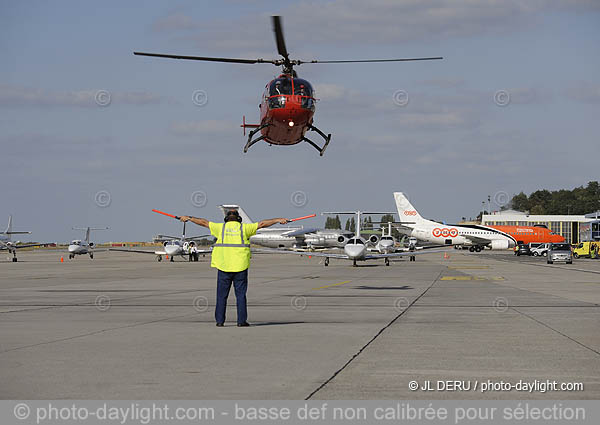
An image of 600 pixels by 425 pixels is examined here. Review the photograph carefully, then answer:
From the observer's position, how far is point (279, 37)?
24.2 metres

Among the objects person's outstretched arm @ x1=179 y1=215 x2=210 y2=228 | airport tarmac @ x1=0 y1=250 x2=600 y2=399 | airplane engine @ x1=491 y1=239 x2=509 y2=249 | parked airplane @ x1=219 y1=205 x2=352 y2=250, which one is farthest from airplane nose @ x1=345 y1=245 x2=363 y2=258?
airplane engine @ x1=491 y1=239 x2=509 y2=249

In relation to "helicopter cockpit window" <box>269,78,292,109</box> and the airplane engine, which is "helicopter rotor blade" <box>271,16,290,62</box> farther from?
the airplane engine

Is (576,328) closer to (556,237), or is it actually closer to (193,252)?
(193,252)

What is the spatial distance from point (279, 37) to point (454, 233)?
104 metres

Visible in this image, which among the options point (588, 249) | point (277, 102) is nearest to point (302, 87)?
point (277, 102)

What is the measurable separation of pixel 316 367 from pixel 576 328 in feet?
23.0

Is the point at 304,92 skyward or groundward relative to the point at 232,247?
skyward

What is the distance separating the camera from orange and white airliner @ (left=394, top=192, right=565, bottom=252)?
124000mm

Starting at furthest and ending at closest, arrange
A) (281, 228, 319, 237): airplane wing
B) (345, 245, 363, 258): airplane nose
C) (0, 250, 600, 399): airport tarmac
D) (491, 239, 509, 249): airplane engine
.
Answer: (281, 228, 319, 237): airplane wing, (491, 239, 509, 249): airplane engine, (345, 245, 363, 258): airplane nose, (0, 250, 600, 399): airport tarmac

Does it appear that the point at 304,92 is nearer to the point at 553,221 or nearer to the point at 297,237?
the point at 297,237

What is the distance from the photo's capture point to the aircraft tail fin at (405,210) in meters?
129

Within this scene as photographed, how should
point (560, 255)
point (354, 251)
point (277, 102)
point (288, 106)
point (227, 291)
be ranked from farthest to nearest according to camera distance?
point (560, 255) < point (354, 251) < point (277, 102) < point (288, 106) < point (227, 291)

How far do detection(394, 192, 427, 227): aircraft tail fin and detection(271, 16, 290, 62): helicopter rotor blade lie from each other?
104m

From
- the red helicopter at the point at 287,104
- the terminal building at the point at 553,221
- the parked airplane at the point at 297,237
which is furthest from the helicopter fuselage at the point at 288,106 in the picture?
the terminal building at the point at 553,221
